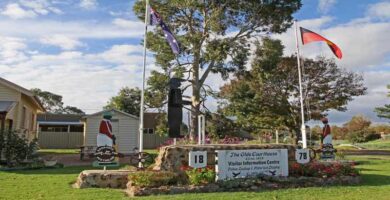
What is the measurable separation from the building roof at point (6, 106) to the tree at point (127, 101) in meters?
28.6

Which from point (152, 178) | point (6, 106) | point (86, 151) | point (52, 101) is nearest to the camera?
point (152, 178)

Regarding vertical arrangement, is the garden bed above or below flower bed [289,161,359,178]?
below

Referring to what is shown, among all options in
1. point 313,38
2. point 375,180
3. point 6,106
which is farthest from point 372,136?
point 6,106

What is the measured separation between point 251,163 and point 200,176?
1808 mm

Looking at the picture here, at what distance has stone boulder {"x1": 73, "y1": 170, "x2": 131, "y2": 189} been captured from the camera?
11484mm

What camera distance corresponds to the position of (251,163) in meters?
12.5

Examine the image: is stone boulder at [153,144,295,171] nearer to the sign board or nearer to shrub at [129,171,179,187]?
shrub at [129,171,179,187]

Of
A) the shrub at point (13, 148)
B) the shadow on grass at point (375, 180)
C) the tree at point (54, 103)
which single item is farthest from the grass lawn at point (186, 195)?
the tree at point (54, 103)

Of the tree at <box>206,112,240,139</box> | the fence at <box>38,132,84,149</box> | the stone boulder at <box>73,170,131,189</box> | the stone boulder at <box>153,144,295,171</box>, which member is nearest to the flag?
the stone boulder at <box>153,144,295,171</box>

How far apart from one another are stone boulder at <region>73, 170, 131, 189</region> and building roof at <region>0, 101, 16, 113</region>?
8.49 metres

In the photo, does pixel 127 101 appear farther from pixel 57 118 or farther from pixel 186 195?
pixel 186 195

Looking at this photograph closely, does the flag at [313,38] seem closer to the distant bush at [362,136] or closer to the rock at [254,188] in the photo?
the rock at [254,188]

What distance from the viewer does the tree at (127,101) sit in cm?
4922

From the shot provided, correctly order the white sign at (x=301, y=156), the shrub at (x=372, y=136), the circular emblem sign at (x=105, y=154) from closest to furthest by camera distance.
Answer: the circular emblem sign at (x=105, y=154) → the white sign at (x=301, y=156) → the shrub at (x=372, y=136)
